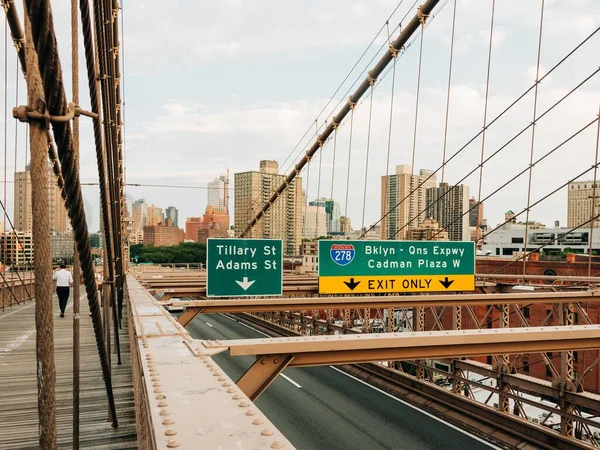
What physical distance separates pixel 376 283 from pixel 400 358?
9.84 meters

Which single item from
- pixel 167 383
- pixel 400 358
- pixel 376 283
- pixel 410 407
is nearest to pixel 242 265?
pixel 376 283

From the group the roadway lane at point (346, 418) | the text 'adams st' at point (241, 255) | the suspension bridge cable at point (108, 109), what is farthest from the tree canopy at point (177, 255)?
the text 'adams st' at point (241, 255)

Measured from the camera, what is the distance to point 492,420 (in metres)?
12.4

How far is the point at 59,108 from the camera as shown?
112 inches

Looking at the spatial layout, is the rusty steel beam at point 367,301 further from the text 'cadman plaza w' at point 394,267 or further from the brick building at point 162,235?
the brick building at point 162,235

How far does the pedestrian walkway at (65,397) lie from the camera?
6391mm

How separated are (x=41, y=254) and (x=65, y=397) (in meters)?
6.42

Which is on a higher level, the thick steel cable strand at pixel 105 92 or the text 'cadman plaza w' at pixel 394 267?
the thick steel cable strand at pixel 105 92

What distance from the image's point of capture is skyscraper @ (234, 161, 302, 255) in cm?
4284

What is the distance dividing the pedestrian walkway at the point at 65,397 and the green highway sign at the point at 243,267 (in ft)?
9.37

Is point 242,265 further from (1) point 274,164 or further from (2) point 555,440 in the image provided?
(1) point 274,164

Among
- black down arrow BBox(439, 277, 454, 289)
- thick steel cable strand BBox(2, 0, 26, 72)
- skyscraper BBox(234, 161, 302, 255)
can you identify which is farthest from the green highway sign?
skyscraper BBox(234, 161, 302, 255)

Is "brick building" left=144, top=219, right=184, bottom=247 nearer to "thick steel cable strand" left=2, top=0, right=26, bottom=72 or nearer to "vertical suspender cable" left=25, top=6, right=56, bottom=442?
"thick steel cable strand" left=2, top=0, right=26, bottom=72

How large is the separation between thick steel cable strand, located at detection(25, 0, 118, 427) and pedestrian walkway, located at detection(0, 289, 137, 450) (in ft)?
9.15
